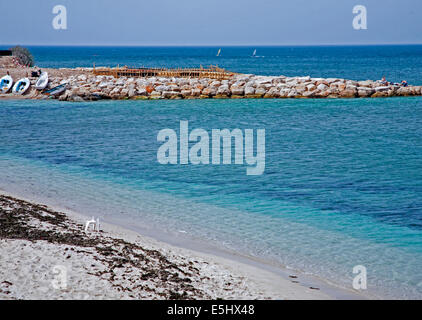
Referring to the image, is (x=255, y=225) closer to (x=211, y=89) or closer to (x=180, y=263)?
(x=180, y=263)

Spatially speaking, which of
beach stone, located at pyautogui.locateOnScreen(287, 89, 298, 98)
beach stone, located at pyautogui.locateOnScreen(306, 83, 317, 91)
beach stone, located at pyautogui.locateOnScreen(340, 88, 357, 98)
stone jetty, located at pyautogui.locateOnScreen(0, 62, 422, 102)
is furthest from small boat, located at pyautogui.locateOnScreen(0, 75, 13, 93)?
beach stone, located at pyautogui.locateOnScreen(340, 88, 357, 98)

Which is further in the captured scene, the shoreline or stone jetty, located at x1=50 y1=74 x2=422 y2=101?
stone jetty, located at x1=50 y1=74 x2=422 y2=101

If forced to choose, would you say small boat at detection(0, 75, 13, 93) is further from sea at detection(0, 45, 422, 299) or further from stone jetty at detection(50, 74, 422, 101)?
sea at detection(0, 45, 422, 299)

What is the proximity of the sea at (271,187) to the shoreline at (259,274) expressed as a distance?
0.40 metres

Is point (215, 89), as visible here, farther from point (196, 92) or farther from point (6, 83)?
point (6, 83)

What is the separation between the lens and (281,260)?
12.7 metres

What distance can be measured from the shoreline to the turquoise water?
0.49m

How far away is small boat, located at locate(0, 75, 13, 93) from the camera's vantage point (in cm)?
5372

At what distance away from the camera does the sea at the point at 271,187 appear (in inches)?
523

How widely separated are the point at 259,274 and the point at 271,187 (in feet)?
27.6

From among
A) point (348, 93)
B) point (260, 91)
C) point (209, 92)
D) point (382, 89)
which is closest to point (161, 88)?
point (209, 92)

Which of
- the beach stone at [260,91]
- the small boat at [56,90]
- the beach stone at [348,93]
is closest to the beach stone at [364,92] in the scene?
the beach stone at [348,93]

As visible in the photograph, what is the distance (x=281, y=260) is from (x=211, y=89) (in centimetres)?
4045

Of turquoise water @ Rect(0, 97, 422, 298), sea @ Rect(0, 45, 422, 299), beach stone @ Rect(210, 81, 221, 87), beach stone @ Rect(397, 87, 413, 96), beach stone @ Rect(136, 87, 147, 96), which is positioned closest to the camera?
sea @ Rect(0, 45, 422, 299)
